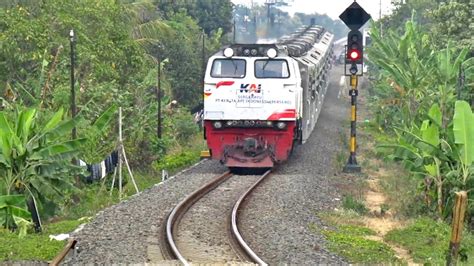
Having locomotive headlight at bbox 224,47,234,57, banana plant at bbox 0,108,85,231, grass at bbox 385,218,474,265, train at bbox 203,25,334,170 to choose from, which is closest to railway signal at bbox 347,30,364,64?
train at bbox 203,25,334,170

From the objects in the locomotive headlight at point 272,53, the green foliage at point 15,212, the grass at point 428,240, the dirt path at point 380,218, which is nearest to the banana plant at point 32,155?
the green foliage at point 15,212

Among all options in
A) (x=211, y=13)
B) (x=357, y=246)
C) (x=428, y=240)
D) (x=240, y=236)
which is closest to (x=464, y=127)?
(x=428, y=240)

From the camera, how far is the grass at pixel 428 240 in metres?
9.80

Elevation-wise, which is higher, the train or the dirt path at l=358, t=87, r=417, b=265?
the train

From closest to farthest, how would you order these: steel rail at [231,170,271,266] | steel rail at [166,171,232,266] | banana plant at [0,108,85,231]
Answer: steel rail at [231,170,271,266]
steel rail at [166,171,232,266]
banana plant at [0,108,85,231]

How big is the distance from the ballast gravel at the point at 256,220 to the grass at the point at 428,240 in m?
1.15

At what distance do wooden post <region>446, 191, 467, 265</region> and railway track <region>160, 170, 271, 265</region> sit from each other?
2055 mm

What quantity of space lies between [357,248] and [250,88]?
24.8ft

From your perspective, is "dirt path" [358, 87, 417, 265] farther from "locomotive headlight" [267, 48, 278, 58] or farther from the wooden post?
"locomotive headlight" [267, 48, 278, 58]

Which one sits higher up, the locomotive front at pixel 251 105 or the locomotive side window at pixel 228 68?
the locomotive side window at pixel 228 68

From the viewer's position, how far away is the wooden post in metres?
7.99

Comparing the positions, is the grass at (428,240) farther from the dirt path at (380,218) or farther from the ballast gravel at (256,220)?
the ballast gravel at (256,220)

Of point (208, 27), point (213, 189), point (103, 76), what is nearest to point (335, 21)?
point (208, 27)

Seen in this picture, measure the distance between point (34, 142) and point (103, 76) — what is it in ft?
40.5
